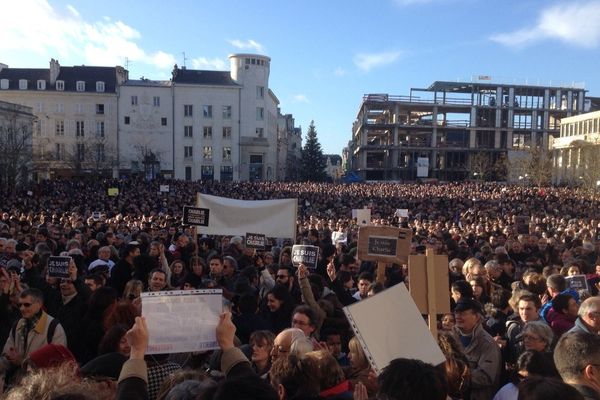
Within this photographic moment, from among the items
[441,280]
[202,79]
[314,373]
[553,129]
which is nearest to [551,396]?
[314,373]

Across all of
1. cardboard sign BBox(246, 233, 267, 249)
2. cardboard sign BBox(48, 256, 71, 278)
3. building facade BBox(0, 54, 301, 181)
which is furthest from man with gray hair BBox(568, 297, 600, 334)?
building facade BBox(0, 54, 301, 181)

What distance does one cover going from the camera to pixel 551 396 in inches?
101

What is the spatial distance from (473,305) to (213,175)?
234ft

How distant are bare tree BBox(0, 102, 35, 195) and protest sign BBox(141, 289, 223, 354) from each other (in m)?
38.1

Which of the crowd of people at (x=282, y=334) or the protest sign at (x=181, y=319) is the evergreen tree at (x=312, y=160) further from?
the protest sign at (x=181, y=319)

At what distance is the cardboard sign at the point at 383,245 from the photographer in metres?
8.09

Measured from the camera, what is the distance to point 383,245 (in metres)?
8.12

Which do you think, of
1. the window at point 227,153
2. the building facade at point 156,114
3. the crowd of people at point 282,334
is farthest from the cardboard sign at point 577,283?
the window at point 227,153

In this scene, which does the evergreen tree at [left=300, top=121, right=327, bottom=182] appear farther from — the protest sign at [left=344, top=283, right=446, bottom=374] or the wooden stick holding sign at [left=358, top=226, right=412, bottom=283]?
the protest sign at [left=344, top=283, right=446, bottom=374]

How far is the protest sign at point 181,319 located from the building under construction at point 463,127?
82.7 meters

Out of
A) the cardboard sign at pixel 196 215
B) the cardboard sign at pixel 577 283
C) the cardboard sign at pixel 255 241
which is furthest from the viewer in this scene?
the cardboard sign at pixel 255 241

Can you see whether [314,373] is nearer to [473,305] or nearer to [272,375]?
[272,375]

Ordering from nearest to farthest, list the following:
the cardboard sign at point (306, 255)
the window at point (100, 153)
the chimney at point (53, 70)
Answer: the cardboard sign at point (306, 255) < the window at point (100, 153) < the chimney at point (53, 70)

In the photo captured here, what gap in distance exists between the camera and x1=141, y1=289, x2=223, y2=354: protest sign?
11.3 feet
